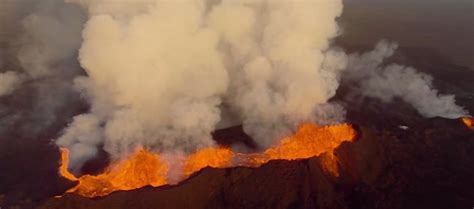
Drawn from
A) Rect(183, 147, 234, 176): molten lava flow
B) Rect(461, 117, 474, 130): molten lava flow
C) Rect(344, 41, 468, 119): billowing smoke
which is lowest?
Rect(183, 147, 234, 176): molten lava flow

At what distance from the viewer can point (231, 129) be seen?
124 feet

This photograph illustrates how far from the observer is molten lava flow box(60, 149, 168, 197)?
31.3m

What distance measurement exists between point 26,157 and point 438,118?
29103mm

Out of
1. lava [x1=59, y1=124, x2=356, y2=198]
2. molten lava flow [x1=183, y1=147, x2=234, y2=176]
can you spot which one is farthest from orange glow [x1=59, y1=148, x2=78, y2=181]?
molten lava flow [x1=183, y1=147, x2=234, y2=176]

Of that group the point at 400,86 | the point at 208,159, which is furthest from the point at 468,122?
the point at 208,159

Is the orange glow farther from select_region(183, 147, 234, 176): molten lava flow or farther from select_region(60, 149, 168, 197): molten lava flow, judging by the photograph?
select_region(183, 147, 234, 176): molten lava flow

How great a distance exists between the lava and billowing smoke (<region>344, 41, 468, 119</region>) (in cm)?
1144

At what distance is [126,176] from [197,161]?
434cm

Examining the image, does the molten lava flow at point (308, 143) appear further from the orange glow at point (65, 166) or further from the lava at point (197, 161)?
the orange glow at point (65, 166)

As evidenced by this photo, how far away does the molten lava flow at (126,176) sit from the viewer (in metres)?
31.3

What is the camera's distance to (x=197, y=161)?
3372 centimetres

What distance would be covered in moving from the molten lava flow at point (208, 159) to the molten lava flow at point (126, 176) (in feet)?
4.80

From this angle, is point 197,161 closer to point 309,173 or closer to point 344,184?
point 309,173

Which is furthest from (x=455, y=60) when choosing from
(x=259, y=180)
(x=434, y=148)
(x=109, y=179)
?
(x=109, y=179)
